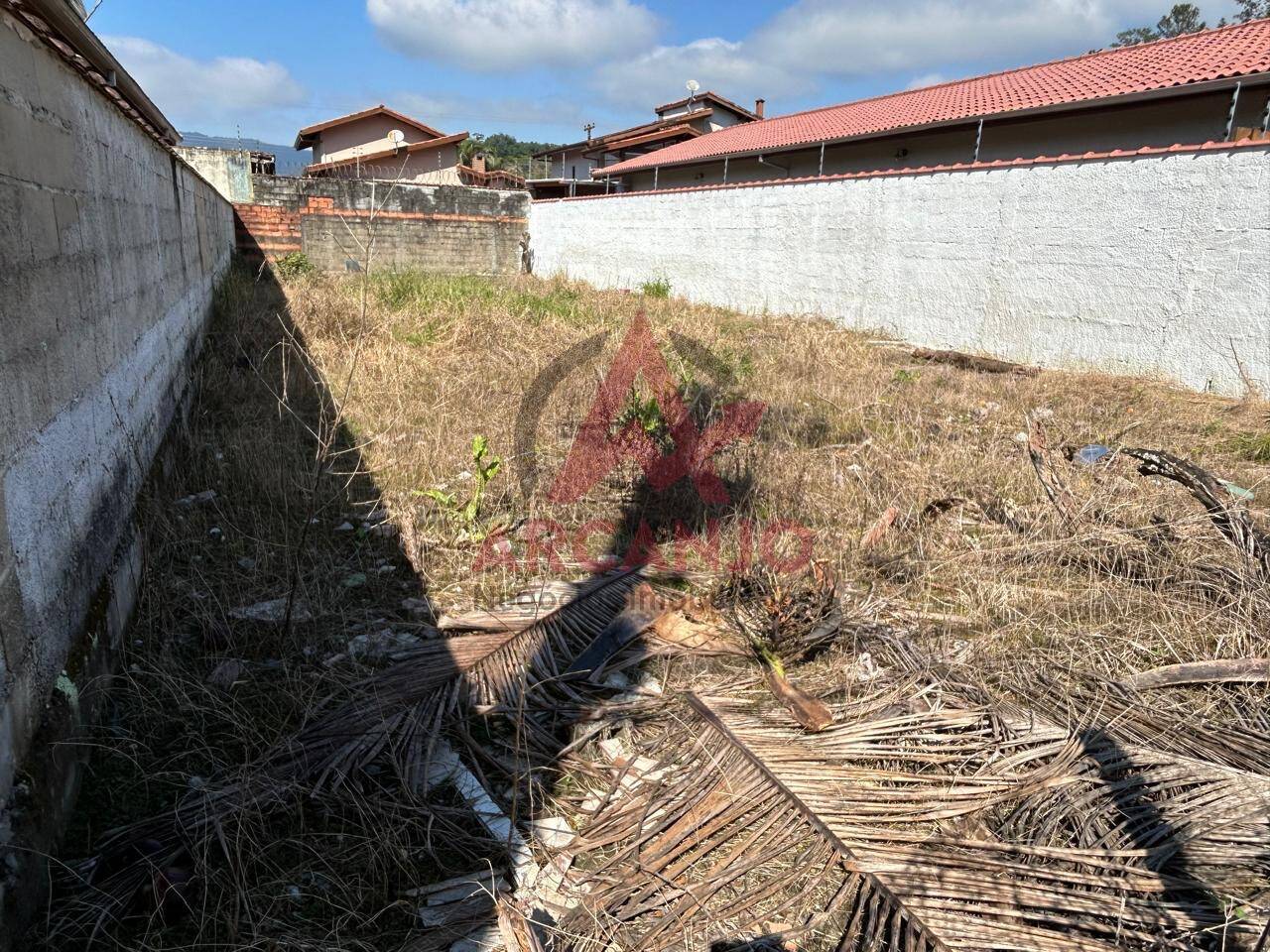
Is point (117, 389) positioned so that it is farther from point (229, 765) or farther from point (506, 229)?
point (506, 229)

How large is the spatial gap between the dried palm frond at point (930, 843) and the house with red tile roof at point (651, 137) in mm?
24731

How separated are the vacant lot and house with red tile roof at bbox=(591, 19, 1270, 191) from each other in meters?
5.25

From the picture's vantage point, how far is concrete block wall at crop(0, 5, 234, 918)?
156 centimetres

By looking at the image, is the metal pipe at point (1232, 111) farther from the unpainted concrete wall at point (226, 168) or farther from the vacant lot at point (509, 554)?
the unpainted concrete wall at point (226, 168)

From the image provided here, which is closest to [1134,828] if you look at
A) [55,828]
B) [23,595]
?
[55,828]

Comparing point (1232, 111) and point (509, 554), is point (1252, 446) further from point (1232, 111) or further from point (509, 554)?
point (1232, 111)

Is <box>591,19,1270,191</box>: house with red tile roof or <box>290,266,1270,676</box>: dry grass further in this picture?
<box>591,19,1270,191</box>: house with red tile roof

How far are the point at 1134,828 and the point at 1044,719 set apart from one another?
403 millimetres

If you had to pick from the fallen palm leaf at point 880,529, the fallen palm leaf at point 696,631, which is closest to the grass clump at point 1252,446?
the fallen palm leaf at point 880,529

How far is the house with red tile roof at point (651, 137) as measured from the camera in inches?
1045

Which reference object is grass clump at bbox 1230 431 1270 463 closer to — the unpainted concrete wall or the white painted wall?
the white painted wall

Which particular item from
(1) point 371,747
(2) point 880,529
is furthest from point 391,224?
(1) point 371,747

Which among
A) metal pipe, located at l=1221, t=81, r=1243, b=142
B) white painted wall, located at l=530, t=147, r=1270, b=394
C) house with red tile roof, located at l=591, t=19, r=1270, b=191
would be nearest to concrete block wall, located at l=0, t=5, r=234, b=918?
white painted wall, located at l=530, t=147, r=1270, b=394

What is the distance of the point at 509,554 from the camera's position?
11.0ft
